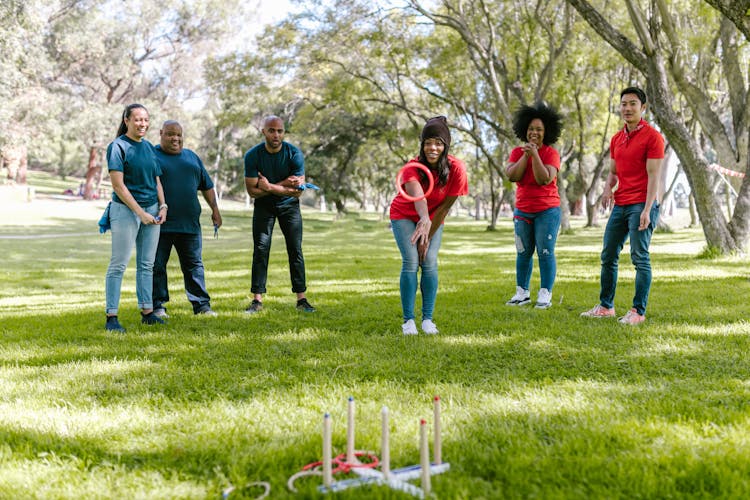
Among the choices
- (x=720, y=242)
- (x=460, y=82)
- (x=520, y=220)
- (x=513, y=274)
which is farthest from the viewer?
(x=460, y=82)

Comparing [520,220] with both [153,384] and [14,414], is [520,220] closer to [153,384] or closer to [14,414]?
[153,384]

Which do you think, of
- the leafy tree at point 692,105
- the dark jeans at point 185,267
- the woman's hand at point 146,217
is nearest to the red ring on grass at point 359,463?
the woman's hand at point 146,217

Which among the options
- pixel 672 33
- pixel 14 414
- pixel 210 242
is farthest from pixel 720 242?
pixel 210 242

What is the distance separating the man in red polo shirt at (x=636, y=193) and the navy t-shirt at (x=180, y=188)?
4401mm

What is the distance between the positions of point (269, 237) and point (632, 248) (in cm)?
387

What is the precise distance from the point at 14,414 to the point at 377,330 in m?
3.22

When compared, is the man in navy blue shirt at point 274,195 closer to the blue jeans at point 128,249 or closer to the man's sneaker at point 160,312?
the man's sneaker at point 160,312

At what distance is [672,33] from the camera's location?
12102 millimetres

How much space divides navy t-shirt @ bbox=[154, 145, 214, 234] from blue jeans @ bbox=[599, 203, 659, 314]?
4400 millimetres

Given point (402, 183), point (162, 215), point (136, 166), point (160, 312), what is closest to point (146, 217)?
point (162, 215)

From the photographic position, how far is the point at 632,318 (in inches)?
242

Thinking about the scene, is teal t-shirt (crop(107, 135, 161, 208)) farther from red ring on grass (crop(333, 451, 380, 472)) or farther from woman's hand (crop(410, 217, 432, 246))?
red ring on grass (crop(333, 451, 380, 472))

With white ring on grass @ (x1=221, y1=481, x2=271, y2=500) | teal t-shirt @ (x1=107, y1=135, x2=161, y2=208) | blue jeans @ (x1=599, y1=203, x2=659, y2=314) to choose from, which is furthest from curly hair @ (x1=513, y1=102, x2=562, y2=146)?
white ring on grass @ (x1=221, y1=481, x2=271, y2=500)

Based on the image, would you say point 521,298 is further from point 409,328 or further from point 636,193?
point 409,328
